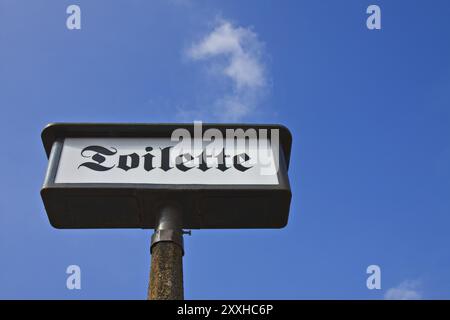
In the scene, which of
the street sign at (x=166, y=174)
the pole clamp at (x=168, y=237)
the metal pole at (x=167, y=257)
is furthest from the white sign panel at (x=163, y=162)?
the pole clamp at (x=168, y=237)

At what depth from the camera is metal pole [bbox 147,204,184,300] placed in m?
3.20

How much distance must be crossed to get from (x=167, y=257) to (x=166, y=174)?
0.76m

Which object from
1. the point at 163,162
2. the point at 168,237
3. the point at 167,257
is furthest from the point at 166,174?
the point at 167,257

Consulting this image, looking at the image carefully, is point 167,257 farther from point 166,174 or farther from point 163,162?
point 163,162

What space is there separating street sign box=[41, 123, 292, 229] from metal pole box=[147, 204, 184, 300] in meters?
0.18

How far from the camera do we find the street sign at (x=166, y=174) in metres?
3.79

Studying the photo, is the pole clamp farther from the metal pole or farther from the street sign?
the street sign

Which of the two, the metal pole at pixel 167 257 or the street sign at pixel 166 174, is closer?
the metal pole at pixel 167 257

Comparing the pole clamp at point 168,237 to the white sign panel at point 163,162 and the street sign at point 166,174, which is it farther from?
the white sign panel at point 163,162

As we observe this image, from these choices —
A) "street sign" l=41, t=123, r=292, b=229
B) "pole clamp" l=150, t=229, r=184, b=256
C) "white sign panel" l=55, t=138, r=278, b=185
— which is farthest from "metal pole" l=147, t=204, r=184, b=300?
"white sign panel" l=55, t=138, r=278, b=185

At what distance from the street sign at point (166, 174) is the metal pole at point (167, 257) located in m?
0.18
